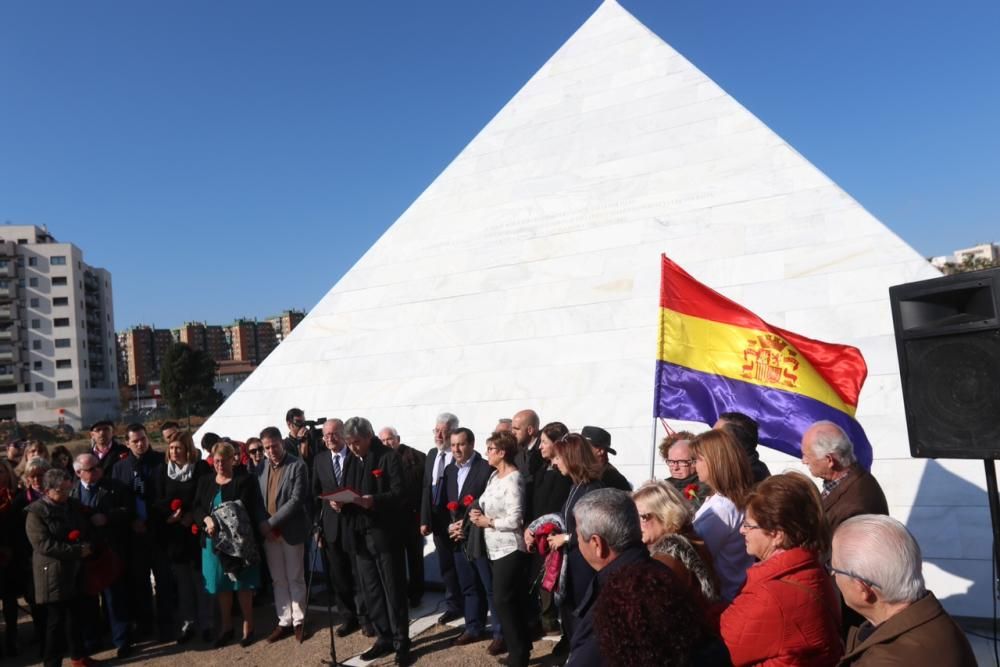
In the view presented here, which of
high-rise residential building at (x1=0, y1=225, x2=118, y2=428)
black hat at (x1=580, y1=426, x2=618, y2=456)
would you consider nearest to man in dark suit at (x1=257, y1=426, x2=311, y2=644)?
black hat at (x1=580, y1=426, x2=618, y2=456)

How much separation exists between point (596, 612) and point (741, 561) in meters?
1.39

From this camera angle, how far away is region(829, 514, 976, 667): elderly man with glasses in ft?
6.17

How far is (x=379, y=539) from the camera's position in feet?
15.6

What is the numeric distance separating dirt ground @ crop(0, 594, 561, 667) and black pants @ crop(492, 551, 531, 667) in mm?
429

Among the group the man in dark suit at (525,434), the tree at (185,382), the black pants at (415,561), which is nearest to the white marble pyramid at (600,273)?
the man in dark suit at (525,434)

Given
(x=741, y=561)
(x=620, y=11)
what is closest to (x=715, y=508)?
(x=741, y=561)

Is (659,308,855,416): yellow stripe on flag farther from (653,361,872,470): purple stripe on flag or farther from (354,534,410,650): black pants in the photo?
(354,534,410,650): black pants

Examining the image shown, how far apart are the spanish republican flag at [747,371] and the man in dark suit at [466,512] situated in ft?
4.38

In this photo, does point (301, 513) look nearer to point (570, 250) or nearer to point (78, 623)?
point (78, 623)

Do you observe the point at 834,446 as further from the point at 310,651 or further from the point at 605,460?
the point at 310,651

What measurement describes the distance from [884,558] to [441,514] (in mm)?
3690

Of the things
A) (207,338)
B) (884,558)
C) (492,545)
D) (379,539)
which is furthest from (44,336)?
(884,558)

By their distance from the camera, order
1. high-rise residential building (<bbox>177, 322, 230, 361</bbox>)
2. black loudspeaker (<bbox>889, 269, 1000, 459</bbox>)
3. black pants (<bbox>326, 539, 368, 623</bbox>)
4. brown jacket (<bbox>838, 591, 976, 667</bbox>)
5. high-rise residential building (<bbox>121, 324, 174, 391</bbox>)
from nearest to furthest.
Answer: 1. brown jacket (<bbox>838, 591, 976, 667</bbox>)
2. black loudspeaker (<bbox>889, 269, 1000, 459</bbox>)
3. black pants (<bbox>326, 539, 368, 623</bbox>)
4. high-rise residential building (<bbox>121, 324, 174, 391</bbox>)
5. high-rise residential building (<bbox>177, 322, 230, 361</bbox>)

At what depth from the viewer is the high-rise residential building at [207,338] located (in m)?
115
